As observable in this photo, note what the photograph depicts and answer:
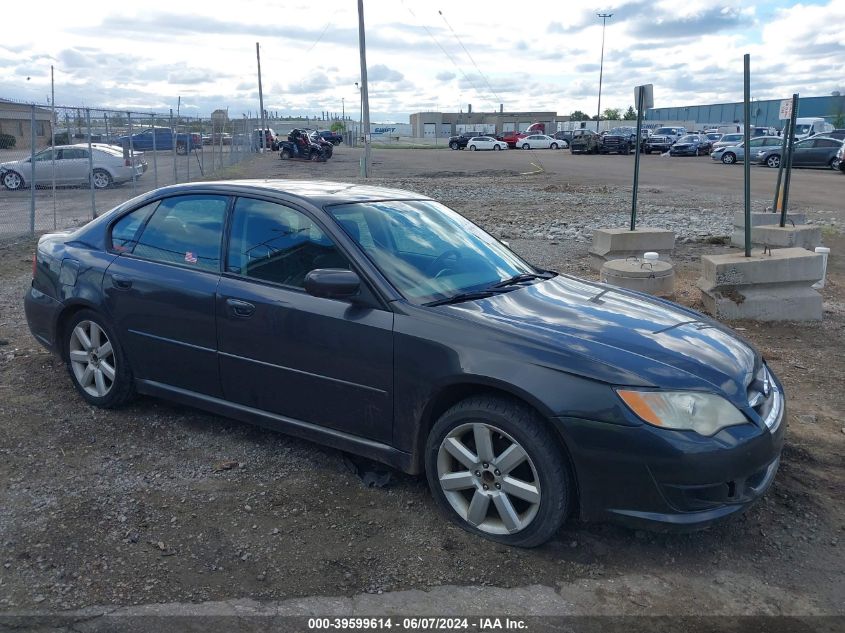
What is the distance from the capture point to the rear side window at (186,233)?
15.0 ft

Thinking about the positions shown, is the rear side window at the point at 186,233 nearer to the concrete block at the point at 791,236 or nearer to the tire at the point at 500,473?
the tire at the point at 500,473

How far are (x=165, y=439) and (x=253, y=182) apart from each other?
1674 mm

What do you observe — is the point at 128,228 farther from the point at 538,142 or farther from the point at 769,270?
the point at 538,142

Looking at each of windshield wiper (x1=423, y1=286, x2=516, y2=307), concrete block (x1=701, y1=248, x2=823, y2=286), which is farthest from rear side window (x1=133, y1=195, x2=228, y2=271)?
concrete block (x1=701, y1=248, x2=823, y2=286)

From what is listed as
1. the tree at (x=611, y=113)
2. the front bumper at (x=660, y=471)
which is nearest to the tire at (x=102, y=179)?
the front bumper at (x=660, y=471)

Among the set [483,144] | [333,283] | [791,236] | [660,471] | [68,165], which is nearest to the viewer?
[660,471]

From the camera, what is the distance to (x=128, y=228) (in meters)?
5.04

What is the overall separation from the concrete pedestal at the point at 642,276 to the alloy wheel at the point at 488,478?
15.2 ft

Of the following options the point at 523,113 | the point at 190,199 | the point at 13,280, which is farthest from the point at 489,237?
the point at 523,113

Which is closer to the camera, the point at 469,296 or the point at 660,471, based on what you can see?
the point at 660,471

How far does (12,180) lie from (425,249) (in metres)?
19.9

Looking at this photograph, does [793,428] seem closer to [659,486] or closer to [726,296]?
[659,486]

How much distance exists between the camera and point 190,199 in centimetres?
479

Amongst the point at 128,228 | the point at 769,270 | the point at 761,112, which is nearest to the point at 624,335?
the point at 128,228
